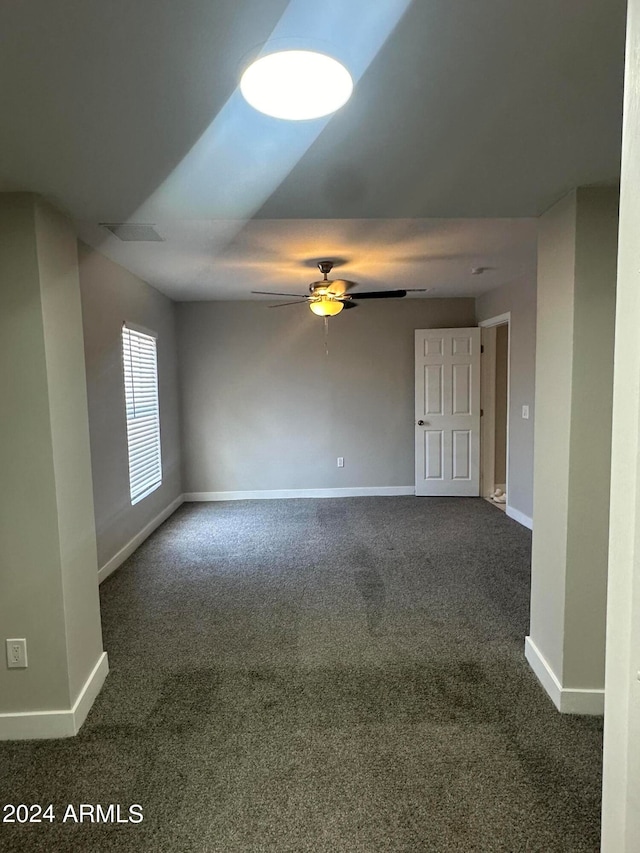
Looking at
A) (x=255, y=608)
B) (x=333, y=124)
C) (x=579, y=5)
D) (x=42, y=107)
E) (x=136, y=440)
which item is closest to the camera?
(x=579, y=5)

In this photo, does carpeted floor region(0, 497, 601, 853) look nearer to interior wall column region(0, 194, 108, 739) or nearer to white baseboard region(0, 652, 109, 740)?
white baseboard region(0, 652, 109, 740)

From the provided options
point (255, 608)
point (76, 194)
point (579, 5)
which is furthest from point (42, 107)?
point (255, 608)

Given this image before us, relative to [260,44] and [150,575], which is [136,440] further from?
[260,44]

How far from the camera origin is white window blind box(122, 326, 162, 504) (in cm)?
414

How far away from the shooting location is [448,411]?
575cm

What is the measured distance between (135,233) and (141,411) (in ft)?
6.31

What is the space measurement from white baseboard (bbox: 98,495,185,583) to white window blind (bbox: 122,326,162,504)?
0.34 metres

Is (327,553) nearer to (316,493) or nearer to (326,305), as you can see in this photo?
(316,493)

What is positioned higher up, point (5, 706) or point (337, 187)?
point (337, 187)

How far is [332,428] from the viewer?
233 inches

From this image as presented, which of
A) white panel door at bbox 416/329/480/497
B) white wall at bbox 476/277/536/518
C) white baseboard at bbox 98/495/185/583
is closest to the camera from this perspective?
white baseboard at bbox 98/495/185/583

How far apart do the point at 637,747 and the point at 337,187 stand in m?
1.91

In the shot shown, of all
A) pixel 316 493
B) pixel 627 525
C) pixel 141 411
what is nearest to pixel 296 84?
pixel 627 525

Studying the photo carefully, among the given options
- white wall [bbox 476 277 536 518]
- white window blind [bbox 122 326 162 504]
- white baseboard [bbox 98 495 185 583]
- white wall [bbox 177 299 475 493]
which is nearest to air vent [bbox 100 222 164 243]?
white window blind [bbox 122 326 162 504]
